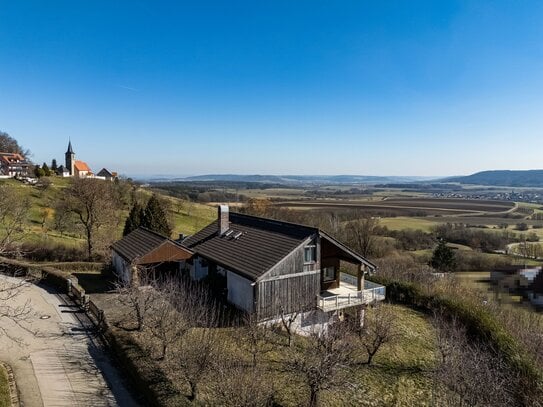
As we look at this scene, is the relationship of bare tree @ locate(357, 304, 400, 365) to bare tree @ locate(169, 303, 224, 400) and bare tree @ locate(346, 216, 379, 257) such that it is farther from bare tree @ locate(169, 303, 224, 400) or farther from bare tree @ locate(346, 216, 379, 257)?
bare tree @ locate(346, 216, 379, 257)

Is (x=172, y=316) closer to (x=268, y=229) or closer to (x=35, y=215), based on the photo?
(x=268, y=229)

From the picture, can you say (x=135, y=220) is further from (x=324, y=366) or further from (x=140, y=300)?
(x=324, y=366)

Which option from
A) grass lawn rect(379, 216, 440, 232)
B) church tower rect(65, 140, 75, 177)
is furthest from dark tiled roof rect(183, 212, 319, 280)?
church tower rect(65, 140, 75, 177)

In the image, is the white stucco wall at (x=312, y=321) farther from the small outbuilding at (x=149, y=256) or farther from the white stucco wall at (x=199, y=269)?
the small outbuilding at (x=149, y=256)

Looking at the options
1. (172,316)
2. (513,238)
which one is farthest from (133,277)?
(513,238)

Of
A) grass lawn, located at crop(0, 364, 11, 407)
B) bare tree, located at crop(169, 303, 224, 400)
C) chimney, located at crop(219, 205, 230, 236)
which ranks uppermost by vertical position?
chimney, located at crop(219, 205, 230, 236)

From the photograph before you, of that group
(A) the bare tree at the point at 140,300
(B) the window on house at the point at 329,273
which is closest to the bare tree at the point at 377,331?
(B) the window on house at the point at 329,273

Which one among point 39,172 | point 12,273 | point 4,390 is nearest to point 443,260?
point 4,390
